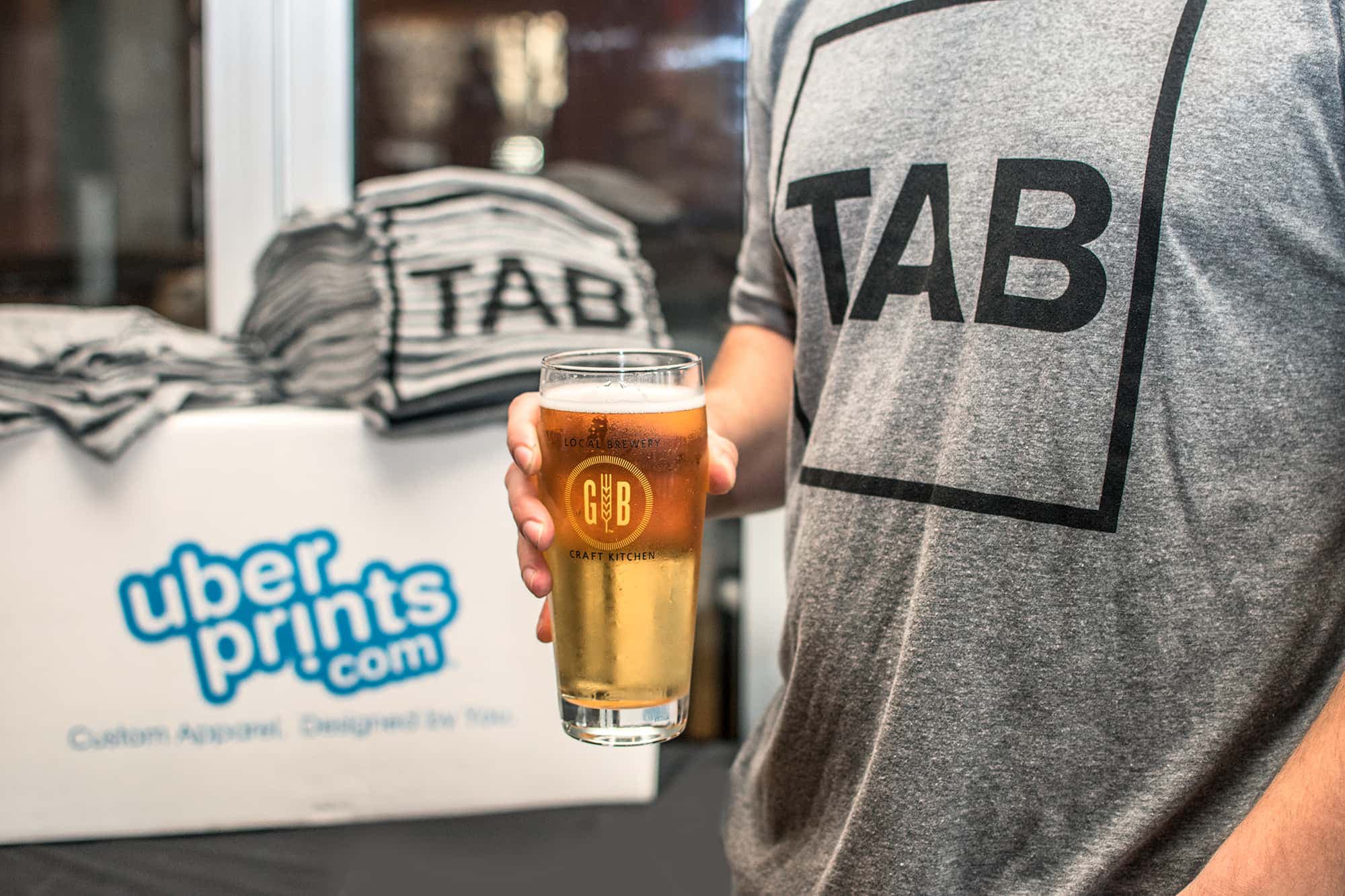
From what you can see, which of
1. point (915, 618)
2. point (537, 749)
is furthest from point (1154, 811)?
point (537, 749)

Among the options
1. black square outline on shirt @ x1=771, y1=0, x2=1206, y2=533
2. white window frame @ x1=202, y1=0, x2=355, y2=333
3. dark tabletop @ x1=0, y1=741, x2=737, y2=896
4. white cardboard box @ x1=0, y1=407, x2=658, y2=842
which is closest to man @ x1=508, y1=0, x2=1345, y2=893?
black square outline on shirt @ x1=771, y1=0, x2=1206, y2=533

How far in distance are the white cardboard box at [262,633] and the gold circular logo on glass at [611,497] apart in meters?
0.90

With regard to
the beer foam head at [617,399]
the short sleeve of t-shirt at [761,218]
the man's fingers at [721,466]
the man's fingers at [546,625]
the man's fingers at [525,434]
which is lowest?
the man's fingers at [546,625]

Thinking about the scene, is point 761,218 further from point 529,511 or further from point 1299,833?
point 1299,833

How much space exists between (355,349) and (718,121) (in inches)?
31.5

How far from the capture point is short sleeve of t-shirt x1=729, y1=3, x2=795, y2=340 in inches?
35.1

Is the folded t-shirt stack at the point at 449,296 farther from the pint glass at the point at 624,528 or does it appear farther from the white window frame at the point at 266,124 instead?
the pint glass at the point at 624,528

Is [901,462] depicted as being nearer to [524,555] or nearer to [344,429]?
[524,555]

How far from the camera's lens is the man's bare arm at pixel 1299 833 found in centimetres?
49

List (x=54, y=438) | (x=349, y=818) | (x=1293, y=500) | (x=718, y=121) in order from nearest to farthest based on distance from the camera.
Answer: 1. (x=1293, y=500)
2. (x=54, y=438)
3. (x=349, y=818)
4. (x=718, y=121)

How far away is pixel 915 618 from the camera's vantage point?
65 cm

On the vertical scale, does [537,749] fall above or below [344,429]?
below

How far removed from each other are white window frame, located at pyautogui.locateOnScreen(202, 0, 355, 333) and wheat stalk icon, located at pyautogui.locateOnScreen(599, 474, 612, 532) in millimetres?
1513

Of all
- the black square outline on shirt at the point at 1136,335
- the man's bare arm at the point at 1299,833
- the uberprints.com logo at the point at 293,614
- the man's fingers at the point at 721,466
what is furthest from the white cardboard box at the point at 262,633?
the man's bare arm at the point at 1299,833
